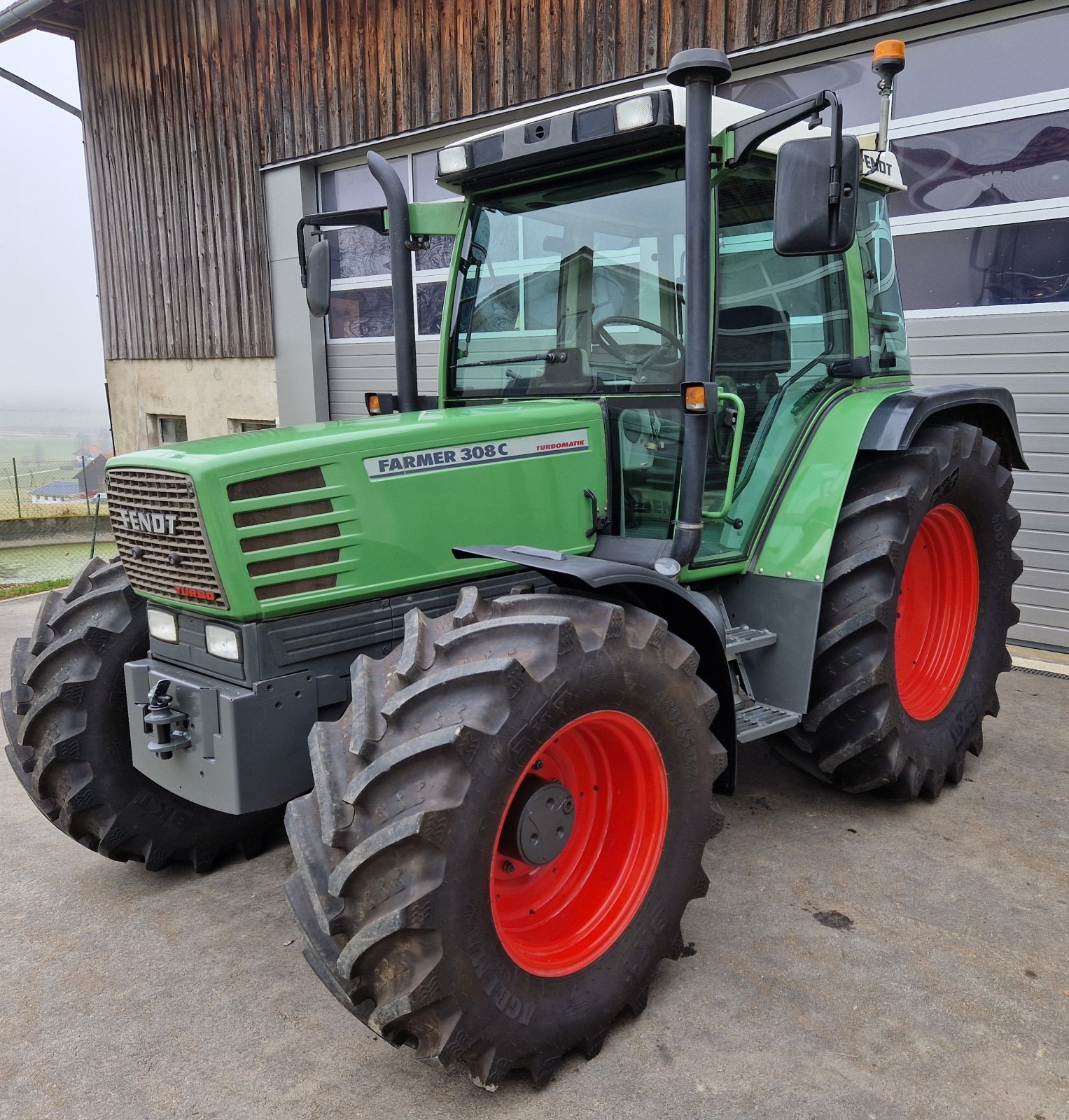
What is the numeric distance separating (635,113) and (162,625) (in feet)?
6.46

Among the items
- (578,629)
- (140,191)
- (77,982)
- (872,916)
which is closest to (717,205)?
(578,629)

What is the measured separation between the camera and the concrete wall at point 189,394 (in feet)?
32.8

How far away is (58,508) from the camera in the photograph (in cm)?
1116

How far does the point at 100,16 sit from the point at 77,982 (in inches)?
456

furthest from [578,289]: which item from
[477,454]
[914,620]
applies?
[914,620]

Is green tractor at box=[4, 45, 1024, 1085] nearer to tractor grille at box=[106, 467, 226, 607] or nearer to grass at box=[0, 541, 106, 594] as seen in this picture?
tractor grille at box=[106, 467, 226, 607]

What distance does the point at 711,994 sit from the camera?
8.29ft

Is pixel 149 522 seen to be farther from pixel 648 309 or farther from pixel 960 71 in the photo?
Answer: pixel 960 71

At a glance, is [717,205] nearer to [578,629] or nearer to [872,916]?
[578,629]

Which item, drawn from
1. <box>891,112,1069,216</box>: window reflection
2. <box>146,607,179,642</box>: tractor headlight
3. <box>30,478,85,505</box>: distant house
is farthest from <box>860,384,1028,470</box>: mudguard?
<box>30,478,85,505</box>: distant house

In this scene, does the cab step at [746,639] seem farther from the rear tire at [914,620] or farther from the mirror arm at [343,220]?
the mirror arm at [343,220]

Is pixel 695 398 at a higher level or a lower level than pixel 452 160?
lower

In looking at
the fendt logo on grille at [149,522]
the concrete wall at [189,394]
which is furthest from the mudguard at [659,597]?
the concrete wall at [189,394]

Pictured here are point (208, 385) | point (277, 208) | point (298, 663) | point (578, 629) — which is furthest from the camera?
point (208, 385)
